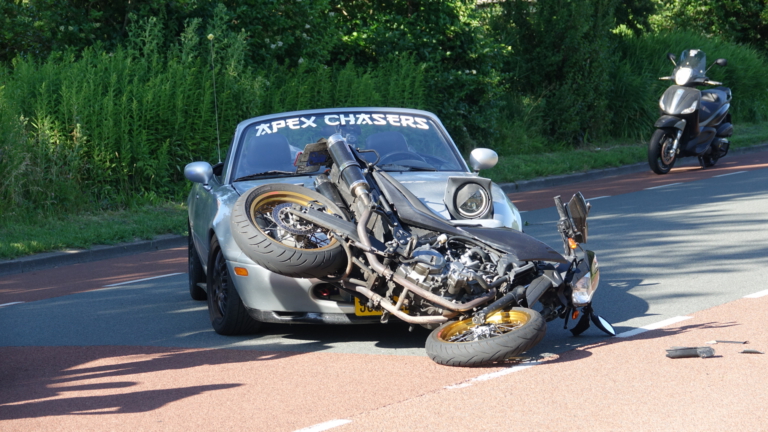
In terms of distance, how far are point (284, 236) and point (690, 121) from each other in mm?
13049

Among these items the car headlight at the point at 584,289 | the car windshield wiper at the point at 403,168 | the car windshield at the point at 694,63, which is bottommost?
the car headlight at the point at 584,289

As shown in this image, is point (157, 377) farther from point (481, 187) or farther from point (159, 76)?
point (159, 76)

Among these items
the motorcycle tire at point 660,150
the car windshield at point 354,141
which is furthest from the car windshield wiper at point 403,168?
the motorcycle tire at point 660,150

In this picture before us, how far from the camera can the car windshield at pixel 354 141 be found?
7.13 meters

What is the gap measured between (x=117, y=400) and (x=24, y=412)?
0.47 metres

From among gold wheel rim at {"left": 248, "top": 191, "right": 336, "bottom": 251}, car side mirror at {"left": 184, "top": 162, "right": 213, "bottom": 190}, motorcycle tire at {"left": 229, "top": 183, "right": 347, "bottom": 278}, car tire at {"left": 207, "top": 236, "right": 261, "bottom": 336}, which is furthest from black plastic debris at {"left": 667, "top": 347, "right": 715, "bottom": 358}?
car side mirror at {"left": 184, "top": 162, "right": 213, "bottom": 190}

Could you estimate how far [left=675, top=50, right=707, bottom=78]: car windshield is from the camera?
17.6 meters

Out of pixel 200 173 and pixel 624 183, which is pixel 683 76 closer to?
pixel 624 183

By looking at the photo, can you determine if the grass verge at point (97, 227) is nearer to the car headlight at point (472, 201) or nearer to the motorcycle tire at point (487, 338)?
the car headlight at point (472, 201)

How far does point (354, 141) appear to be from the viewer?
724 centimetres

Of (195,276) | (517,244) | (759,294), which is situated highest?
(517,244)

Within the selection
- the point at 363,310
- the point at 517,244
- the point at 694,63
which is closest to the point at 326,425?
the point at 363,310

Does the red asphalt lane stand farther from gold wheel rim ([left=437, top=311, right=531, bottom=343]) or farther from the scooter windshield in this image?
gold wheel rim ([left=437, top=311, right=531, bottom=343])

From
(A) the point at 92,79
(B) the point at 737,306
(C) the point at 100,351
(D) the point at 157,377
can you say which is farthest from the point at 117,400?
(A) the point at 92,79
